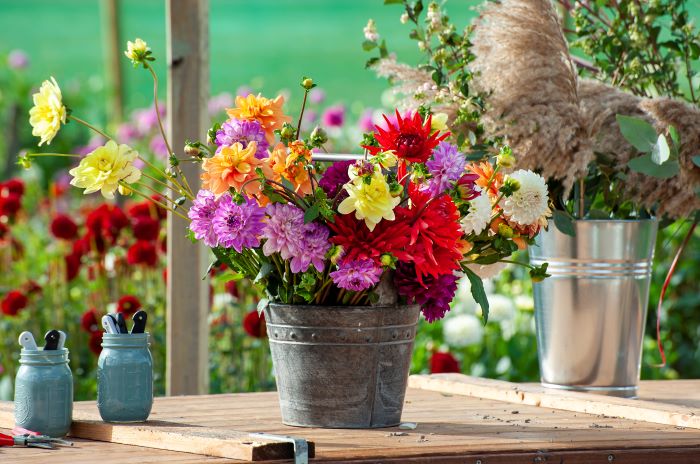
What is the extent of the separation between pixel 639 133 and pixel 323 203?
2.38 ft

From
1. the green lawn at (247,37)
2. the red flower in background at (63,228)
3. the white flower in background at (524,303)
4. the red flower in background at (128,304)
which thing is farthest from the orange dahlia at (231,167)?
the green lawn at (247,37)

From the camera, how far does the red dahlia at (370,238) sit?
1556 mm

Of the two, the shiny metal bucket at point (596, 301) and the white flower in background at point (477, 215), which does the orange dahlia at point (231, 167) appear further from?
the shiny metal bucket at point (596, 301)

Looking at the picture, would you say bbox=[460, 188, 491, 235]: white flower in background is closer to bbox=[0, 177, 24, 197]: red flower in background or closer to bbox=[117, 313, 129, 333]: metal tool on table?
bbox=[117, 313, 129, 333]: metal tool on table

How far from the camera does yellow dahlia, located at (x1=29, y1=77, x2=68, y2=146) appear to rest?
1597 millimetres

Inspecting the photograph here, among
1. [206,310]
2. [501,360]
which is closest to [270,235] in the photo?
[206,310]

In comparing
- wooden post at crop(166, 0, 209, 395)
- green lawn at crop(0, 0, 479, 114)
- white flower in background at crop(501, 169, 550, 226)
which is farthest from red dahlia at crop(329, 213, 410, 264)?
green lawn at crop(0, 0, 479, 114)

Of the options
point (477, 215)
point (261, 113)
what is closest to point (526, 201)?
point (477, 215)

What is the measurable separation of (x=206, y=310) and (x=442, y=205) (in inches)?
50.5

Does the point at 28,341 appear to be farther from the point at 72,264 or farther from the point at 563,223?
the point at 72,264

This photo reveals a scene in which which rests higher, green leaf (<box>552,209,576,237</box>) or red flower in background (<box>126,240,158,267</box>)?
green leaf (<box>552,209,576,237</box>)

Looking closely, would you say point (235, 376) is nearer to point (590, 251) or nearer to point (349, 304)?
point (590, 251)

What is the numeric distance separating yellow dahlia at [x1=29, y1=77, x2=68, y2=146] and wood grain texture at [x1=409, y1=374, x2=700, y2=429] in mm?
996

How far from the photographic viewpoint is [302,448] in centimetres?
148
